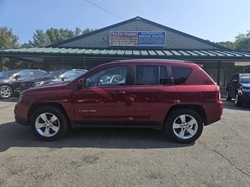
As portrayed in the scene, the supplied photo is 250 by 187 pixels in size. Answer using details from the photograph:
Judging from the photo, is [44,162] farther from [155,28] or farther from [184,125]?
[155,28]

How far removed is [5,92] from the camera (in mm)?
11062

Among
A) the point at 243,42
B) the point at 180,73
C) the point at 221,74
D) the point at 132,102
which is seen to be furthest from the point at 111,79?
the point at 243,42

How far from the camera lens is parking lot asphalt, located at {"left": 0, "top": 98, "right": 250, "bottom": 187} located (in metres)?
3.06

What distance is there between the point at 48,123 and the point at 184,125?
10.2 feet

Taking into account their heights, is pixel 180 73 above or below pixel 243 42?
below

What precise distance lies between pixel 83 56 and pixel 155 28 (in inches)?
291

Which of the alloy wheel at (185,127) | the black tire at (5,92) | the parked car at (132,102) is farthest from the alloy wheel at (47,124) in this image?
the black tire at (5,92)

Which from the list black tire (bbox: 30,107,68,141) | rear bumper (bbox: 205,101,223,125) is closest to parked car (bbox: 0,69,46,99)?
black tire (bbox: 30,107,68,141)

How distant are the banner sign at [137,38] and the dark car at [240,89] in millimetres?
8365

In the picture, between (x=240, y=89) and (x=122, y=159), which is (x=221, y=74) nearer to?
(x=240, y=89)

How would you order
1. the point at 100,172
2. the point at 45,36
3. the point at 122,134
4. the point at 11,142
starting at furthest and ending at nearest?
the point at 45,36 → the point at 122,134 → the point at 11,142 → the point at 100,172

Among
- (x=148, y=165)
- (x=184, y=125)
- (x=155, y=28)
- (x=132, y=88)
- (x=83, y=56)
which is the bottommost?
(x=148, y=165)

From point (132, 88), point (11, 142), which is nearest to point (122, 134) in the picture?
point (132, 88)

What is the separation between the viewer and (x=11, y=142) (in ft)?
14.9
